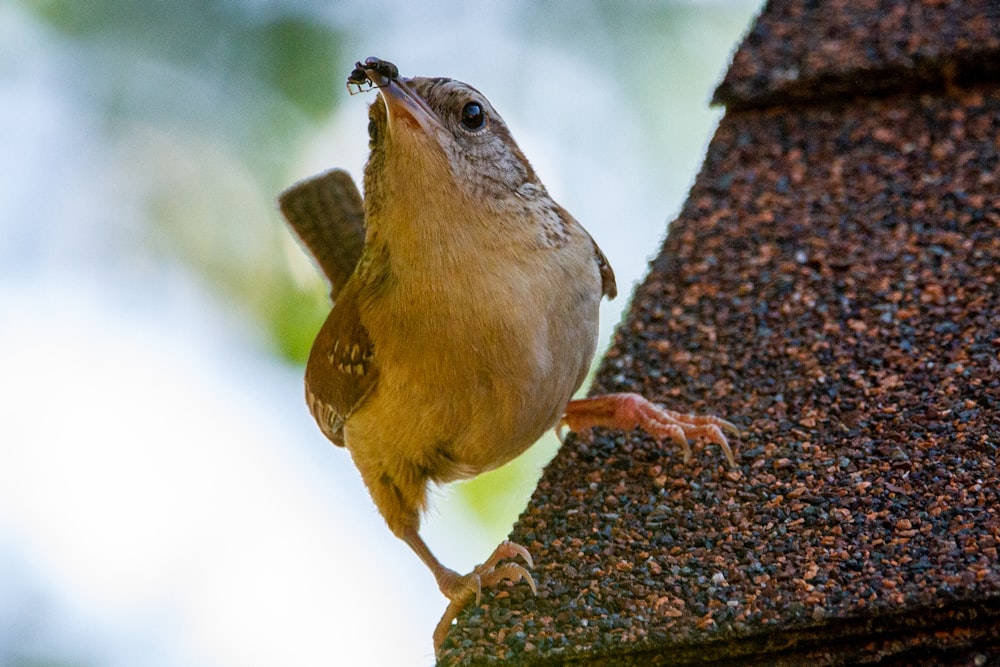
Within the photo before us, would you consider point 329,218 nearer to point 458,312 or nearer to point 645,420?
point 458,312

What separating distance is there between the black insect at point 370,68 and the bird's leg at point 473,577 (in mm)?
1082

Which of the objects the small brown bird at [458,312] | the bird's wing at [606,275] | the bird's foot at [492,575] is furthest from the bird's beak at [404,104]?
the bird's foot at [492,575]

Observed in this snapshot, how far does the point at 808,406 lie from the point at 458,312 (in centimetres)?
84

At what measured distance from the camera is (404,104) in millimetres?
2623

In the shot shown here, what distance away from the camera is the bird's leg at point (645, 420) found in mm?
2617

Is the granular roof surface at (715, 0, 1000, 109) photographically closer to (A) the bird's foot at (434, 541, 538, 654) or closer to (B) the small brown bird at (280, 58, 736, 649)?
(B) the small brown bird at (280, 58, 736, 649)

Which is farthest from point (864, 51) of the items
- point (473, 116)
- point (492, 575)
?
point (492, 575)

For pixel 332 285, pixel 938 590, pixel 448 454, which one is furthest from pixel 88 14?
pixel 938 590

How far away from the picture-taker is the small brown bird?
8.81 ft

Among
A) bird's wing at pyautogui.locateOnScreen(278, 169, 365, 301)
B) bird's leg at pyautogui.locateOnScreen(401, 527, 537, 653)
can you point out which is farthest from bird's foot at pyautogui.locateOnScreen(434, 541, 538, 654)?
bird's wing at pyautogui.locateOnScreen(278, 169, 365, 301)

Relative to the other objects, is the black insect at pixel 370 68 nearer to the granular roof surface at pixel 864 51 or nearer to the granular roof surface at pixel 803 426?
the granular roof surface at pixel 803 426

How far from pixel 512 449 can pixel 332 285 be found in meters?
1.24

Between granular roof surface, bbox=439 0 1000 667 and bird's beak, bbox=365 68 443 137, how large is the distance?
761 mm

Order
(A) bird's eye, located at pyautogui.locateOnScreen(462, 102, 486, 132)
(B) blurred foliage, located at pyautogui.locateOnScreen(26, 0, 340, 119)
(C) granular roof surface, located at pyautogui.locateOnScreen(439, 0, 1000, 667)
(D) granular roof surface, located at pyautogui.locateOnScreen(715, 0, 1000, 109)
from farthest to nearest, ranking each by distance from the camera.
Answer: (B) blurred foliage, located at pyautogui.locateOnScreen(26, 0, 340, 119) → (D) granular roof surface, located at pyautogui.locateOnScreen(715, 0, 1000, 109) → (A) bird's eye, located at pyautogui.locateOnScreen(462, 102, 486, 132) → (C) granular roof surface, located at pyautogui.locateOnScreen(439, 0, 1000, 667)
